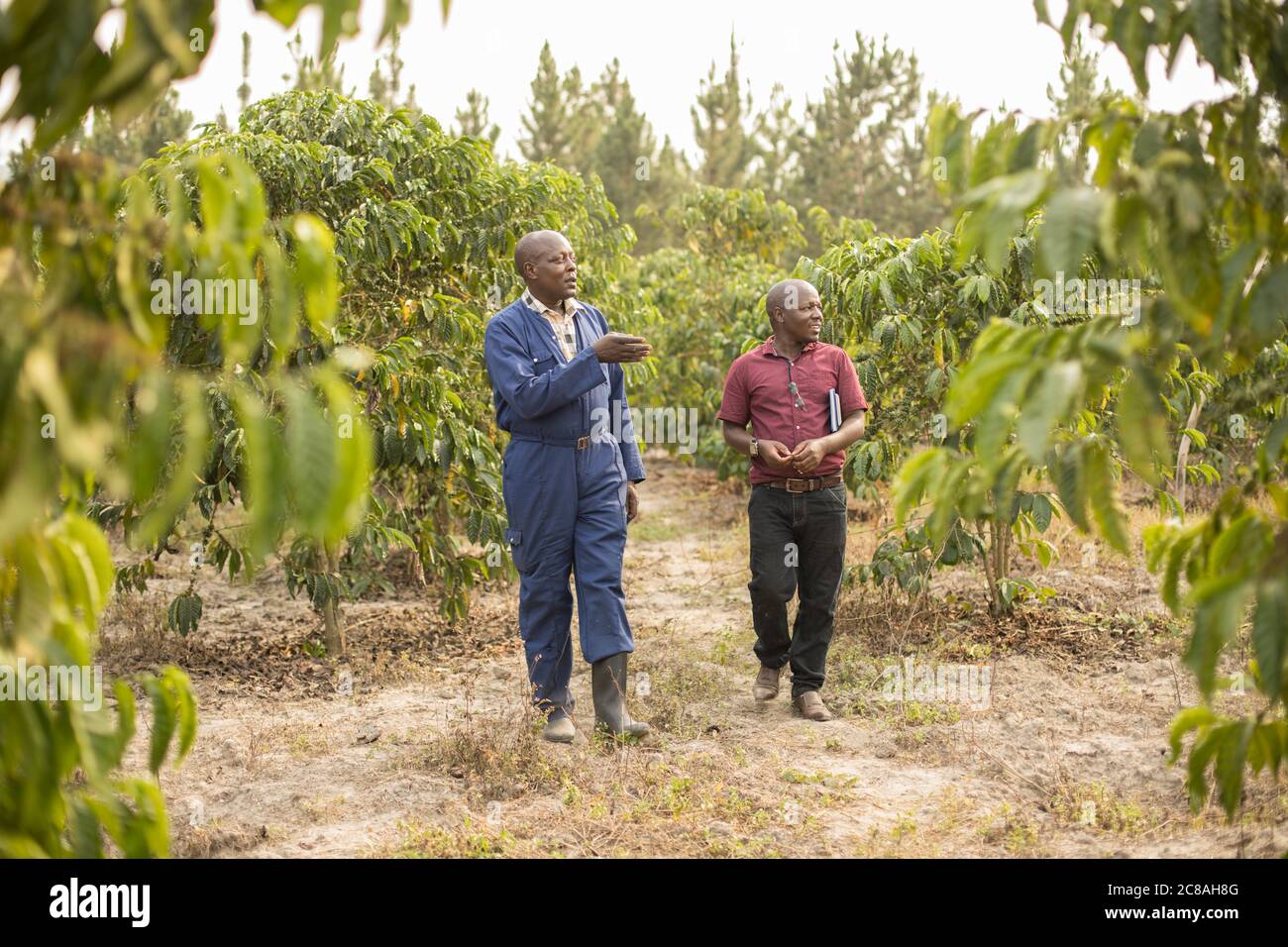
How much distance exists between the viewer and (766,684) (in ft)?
14.9

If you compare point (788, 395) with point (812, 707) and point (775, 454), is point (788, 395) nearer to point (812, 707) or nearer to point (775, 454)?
point (775, 454)

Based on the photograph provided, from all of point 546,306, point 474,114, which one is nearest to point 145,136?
point 474,114

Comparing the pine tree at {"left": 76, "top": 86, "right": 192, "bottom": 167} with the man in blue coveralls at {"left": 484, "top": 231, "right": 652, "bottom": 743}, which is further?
the pine tree at {"left": 76, "top": 86, "right": 192, "bottom": 167}

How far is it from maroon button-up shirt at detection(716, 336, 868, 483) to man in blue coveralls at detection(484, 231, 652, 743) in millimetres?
599

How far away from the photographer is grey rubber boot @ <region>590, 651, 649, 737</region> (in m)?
4.00

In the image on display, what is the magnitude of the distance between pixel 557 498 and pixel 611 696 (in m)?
0.72

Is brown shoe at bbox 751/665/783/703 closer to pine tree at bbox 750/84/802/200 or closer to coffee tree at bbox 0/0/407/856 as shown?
coffee tree at bbox 0/0/407/856

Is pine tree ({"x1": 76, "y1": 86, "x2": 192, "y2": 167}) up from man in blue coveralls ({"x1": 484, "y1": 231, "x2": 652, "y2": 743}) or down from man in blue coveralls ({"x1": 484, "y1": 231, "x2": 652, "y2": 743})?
up

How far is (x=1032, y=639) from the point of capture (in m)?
5.12

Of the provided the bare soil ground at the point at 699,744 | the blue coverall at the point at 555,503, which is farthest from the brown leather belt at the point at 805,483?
the bare soil ground at the point at 699,744

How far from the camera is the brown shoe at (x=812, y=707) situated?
433 centimetres

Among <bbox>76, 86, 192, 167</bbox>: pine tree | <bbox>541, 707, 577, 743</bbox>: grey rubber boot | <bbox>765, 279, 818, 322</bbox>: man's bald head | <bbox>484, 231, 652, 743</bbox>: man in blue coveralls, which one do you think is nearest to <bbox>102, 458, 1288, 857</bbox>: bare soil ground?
<bbox>541, 707, 577, 743</bbox>: grey rubber boot

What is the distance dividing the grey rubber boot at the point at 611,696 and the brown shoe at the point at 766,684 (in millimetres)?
658

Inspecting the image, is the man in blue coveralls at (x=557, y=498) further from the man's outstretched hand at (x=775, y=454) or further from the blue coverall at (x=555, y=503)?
the man's outstretched hand at (x=775, y=454)
